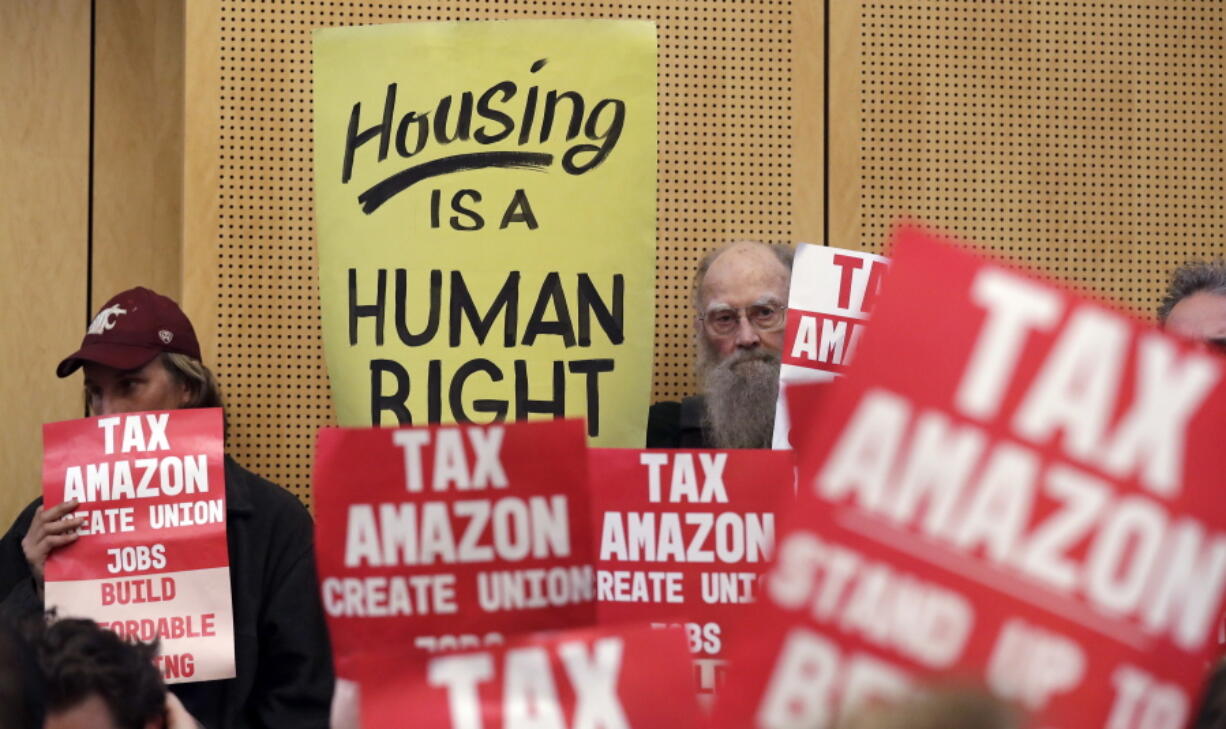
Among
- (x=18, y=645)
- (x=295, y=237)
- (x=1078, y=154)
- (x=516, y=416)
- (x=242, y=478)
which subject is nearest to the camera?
(x=18, y=645)

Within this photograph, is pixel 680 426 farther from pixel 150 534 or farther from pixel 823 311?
pixel 150 534

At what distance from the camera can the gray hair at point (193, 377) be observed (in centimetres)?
360

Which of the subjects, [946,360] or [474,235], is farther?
[474,235]

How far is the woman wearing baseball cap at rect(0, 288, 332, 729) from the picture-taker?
316 cm

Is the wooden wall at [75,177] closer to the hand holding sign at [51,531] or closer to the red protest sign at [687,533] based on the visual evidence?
the hand holding sign at [51,531]

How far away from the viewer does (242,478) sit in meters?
3.45

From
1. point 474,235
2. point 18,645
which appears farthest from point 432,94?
point 18,645

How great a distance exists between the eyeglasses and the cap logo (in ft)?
4.81

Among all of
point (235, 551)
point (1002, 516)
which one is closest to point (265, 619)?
point (235, 551)

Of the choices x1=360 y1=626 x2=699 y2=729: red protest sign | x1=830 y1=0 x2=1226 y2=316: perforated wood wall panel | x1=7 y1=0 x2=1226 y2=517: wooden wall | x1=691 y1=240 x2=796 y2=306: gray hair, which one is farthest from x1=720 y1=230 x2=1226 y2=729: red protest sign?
x1=830 y1=0 x2=1226 y2=316: perforated wood wall panel

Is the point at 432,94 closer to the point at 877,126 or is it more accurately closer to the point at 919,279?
the point at 919,279

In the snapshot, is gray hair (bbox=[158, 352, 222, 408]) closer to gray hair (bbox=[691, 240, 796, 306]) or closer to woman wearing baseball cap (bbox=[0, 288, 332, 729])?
woman wearing baseball cap (bbox=[0, 288, 332, 729])

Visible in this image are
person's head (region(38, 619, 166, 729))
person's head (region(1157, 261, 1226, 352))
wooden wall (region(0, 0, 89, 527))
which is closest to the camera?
person's head (region(38, 619, 166, 729))

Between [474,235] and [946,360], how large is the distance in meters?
1.54
